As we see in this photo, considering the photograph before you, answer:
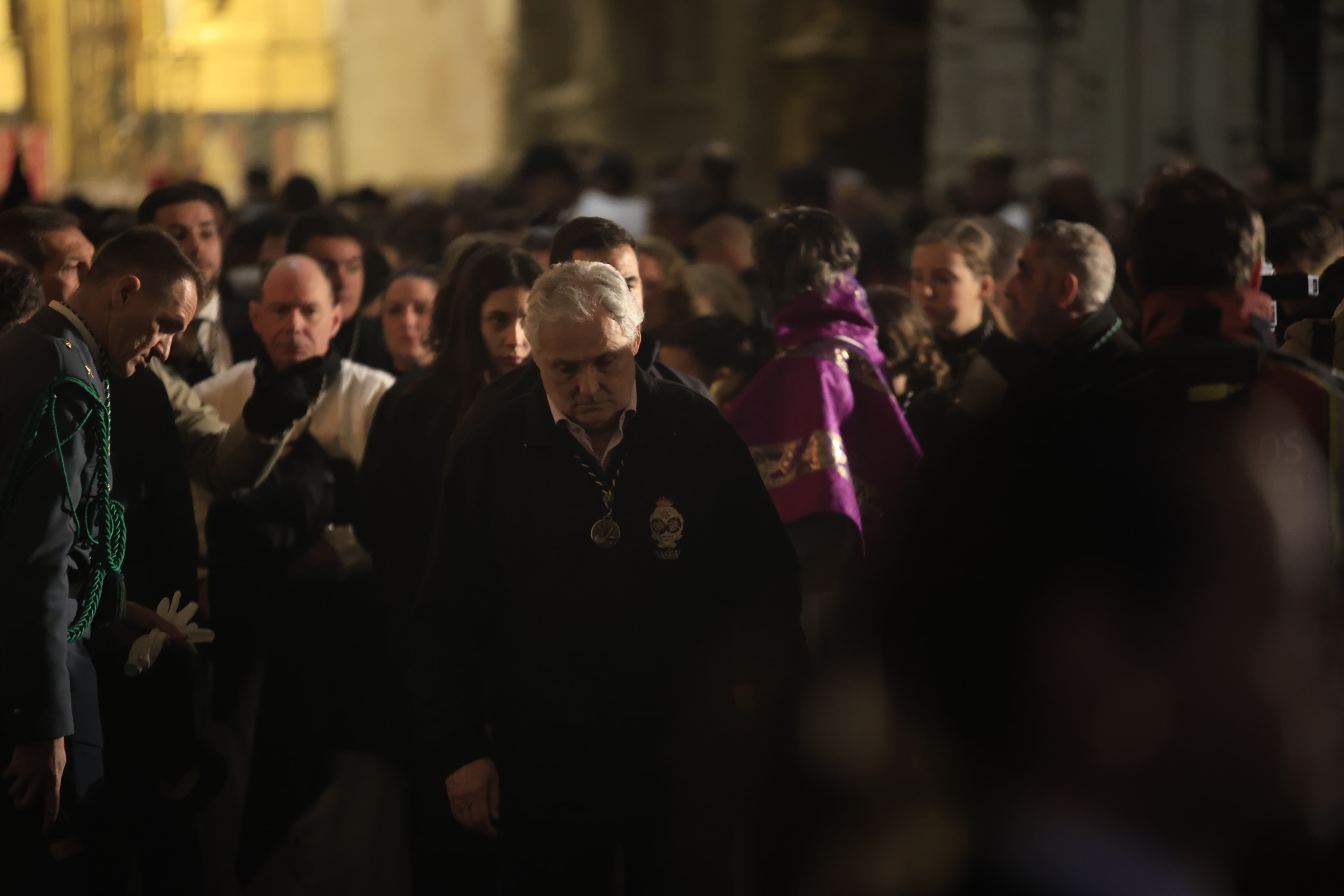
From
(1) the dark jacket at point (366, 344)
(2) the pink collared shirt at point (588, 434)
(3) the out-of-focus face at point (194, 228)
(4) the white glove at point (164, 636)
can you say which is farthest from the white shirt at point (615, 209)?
(2) the pink collared shirt at point (588, 434)

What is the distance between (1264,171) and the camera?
44.1 ft

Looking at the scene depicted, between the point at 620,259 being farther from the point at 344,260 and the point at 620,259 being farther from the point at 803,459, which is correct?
the point at 344,260

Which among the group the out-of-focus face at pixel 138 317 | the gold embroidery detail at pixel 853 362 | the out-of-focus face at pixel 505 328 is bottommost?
the gold embroidery detail at pixel 853 362

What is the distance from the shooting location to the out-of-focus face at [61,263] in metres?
5.13

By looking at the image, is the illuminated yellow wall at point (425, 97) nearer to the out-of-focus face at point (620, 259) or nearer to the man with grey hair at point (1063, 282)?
the out-of-focus face at point (620, 259)

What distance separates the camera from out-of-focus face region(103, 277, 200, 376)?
426cm

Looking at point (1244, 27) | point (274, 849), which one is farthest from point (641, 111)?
point (274, 849)

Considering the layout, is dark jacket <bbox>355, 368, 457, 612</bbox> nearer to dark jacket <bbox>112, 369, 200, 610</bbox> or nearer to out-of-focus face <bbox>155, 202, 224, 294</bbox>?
dark jacket <bbox>112, 369, 200, 610</bbox>

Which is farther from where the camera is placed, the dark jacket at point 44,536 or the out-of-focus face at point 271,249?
the out-of-focus face at point 271,249

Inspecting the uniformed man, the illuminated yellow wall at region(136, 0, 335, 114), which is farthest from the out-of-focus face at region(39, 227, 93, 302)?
the illuminated yellow wall at region(136, 0, 335, 114)

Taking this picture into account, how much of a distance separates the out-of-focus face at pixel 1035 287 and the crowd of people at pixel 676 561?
2cm

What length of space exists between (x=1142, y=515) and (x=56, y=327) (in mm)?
2597

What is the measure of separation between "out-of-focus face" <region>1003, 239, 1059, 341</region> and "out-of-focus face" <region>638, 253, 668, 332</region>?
1.77 metres

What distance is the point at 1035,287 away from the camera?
4.92m
